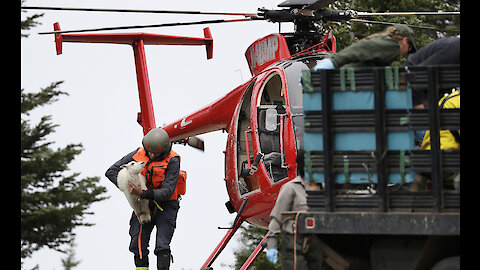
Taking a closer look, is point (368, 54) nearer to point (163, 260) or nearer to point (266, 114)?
point (163, 260)

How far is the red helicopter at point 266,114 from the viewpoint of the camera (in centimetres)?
1133

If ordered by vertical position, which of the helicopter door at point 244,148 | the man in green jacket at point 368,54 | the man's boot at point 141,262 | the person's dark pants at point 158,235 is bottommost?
the man's boot at point 141,262

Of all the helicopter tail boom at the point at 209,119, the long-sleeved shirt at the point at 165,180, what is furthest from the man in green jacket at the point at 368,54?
the helicopter tail boom at the point at 209,119

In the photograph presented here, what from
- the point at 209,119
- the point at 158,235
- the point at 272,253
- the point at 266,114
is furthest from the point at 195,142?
the point at 272,253

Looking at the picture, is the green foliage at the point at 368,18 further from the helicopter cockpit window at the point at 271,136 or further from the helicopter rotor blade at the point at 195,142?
the helicopter cockpit window at the point at 271,136

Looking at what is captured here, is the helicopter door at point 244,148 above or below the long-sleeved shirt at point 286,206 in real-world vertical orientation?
above

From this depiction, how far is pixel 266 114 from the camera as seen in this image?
11.7 m

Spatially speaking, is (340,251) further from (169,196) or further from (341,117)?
(169,196)

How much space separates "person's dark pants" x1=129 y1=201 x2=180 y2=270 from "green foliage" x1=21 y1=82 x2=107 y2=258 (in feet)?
30.1

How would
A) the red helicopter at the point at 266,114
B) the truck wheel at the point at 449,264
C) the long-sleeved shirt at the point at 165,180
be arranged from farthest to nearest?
the red helicopter at the point at 266,114 < the long-sleeved shirt at the point at 165,180 < the truck wheel at the point at 449,264

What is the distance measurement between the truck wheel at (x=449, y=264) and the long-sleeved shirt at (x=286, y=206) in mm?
1535
